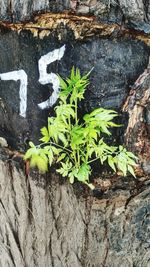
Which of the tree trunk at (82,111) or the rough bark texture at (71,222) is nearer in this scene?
the tree trunk at (82,111)

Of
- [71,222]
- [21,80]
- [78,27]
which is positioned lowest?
[71,222]

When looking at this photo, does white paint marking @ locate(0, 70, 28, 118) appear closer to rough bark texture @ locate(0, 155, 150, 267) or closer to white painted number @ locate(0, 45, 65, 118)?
white painted number @ locate(0, 45, 65, 118)

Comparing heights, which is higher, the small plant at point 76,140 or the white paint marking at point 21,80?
the white paint marking at point 21,80

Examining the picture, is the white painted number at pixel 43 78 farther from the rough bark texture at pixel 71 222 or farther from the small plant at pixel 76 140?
the rough bark texture at pixel 71 222

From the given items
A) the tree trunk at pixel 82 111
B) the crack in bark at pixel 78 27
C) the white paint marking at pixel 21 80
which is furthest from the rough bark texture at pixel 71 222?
the crack in bark at pixel 78 27

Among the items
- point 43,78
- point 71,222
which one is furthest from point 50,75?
point 71,222

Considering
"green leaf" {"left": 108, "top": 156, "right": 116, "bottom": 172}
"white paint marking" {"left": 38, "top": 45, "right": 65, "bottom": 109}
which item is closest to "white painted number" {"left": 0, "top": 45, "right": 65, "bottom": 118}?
"white paint marking" {"left": 38, "top": 45, "right": 65, "bottom": 109}

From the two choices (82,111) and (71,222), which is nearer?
(82,111)

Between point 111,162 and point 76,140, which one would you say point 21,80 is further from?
point 111,162
